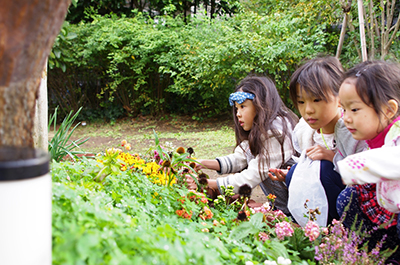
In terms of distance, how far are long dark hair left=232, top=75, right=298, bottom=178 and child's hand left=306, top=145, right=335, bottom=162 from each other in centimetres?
38

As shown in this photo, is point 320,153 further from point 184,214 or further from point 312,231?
point 184,214

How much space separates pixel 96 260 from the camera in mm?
804

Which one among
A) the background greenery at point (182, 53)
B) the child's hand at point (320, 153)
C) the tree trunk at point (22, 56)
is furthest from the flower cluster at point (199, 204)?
the background greenery at point (182, 53)

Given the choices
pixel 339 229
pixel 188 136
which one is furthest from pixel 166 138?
pixel 339 229

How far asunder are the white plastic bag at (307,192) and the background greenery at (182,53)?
141 inches

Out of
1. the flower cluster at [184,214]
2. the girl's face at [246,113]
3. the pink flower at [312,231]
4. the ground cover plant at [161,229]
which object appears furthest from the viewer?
the girl's face at [246,113]

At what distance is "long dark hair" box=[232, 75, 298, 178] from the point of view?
2420mm

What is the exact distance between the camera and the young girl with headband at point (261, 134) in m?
2.41

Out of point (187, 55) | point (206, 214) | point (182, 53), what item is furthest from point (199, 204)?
point (182, 53)

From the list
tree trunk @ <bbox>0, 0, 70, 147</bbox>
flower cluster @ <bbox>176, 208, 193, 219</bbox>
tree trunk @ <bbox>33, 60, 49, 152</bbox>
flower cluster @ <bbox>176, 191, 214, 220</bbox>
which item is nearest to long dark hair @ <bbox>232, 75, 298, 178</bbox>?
flower cluster @ <bbox>176, 191, 214, 220</bbox>

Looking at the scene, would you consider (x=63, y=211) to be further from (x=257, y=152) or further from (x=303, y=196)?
(x=257, y=152)

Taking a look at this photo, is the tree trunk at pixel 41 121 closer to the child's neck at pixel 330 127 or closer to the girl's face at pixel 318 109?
the girl's face at pixel 318 109

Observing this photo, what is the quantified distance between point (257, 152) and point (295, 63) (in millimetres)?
3661

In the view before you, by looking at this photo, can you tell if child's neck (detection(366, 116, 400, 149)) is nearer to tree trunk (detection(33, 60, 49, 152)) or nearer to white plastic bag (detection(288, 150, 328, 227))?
white plastic bag (detection(288, 150, 328, 227))
